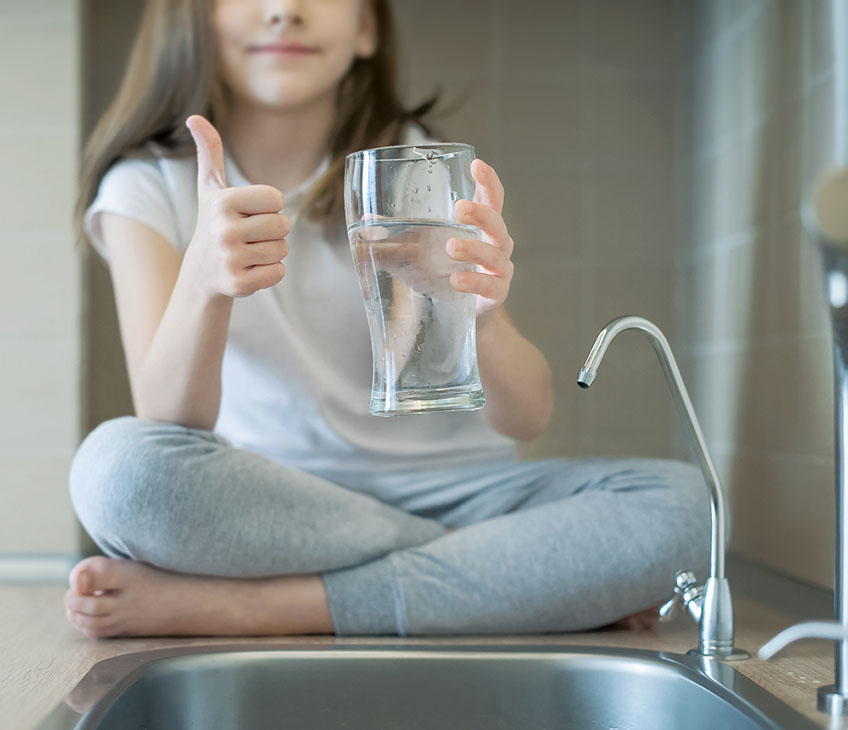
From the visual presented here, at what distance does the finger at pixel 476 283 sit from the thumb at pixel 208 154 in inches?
9.6

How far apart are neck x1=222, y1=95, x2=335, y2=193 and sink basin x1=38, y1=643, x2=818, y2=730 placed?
0.83m

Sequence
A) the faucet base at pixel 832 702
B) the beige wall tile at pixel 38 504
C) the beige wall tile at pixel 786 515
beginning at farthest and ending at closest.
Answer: the beige wall tile at pixel 38 504, the beige wall tile at pixel 786 515, the faucet base at pixel 832 702

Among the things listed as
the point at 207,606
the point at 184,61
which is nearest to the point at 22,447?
the point at 184,61

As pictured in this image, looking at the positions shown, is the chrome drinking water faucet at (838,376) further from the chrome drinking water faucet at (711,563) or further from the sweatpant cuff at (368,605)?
the sweatpant cuff at (368,605)

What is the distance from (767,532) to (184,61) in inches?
42.9

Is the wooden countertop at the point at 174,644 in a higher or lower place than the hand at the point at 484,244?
lower

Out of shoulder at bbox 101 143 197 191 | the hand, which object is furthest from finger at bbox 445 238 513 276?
shoulder at bbox 101 143 197 191

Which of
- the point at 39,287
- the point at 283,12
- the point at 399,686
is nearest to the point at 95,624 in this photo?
the point at 399,686

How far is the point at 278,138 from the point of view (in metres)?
1.55

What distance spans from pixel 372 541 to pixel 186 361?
10.9 inches

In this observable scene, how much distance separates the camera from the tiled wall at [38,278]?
1.83m

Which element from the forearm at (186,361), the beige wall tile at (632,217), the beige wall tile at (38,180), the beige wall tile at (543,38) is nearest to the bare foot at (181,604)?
the forearm at (186,361)

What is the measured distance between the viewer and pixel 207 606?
1.09 metres

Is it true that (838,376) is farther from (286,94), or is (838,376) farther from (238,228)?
(286,94)
